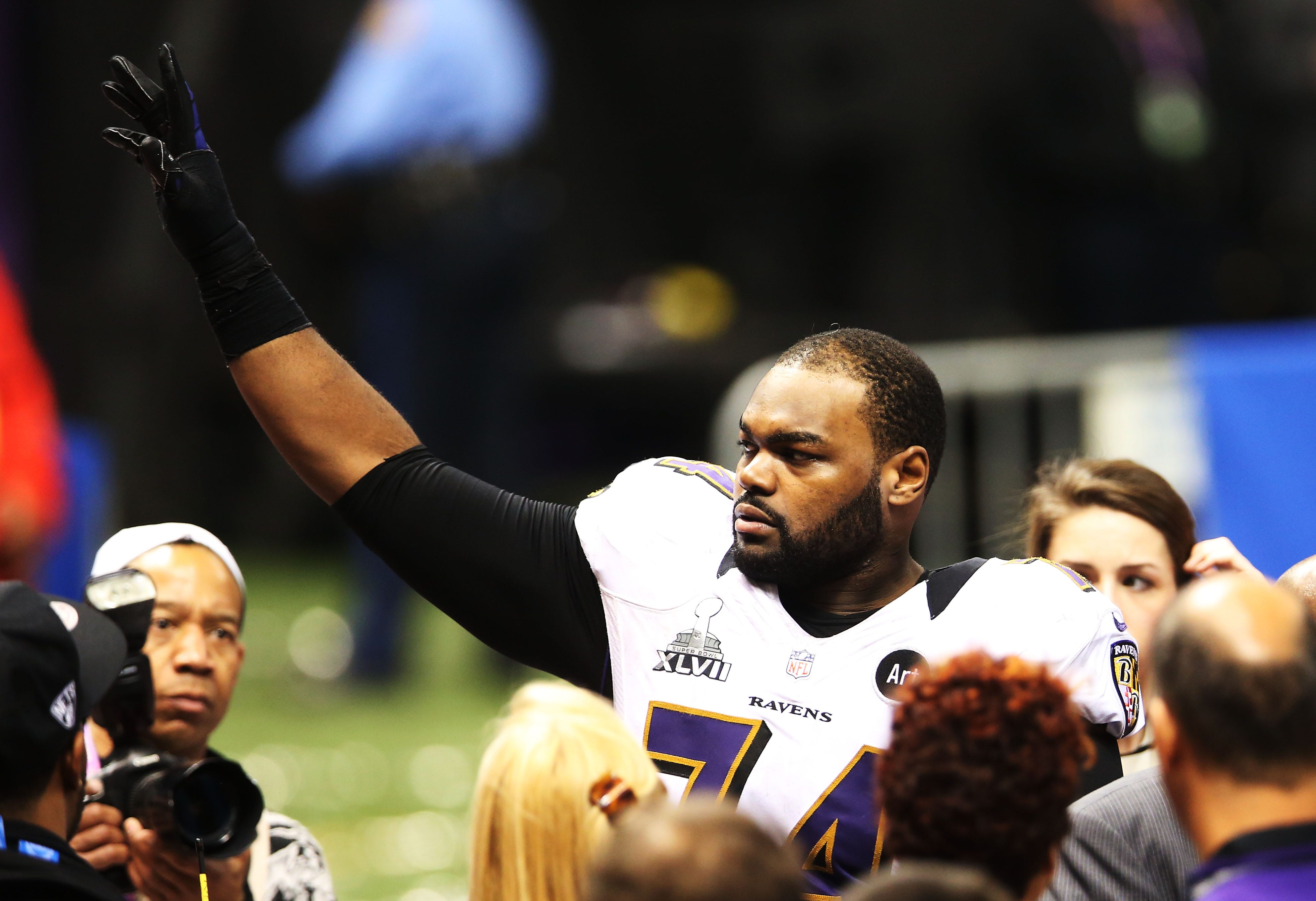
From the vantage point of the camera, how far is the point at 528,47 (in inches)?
322

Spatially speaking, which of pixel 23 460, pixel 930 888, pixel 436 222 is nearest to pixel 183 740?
pixel 930 888

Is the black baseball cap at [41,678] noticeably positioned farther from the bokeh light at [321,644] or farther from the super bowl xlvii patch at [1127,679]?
the bokeh light at [321,644]

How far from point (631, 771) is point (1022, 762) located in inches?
21.1

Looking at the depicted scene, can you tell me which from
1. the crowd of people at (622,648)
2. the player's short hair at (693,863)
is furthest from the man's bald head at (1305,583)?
the player's short hair at (693,863)

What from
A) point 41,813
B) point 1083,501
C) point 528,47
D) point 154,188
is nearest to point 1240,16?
point 528,47

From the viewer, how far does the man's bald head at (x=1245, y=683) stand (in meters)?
1.88

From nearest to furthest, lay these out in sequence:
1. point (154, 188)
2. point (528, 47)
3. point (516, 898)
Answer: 1. point (516, 898)
2. point (154, 188)
3. point (528, 47)

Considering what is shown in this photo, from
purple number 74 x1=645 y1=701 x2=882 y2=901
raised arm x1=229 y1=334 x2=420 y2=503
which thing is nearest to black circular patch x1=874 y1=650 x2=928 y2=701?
purple number 74 x1=645 y1=701 x2=882 y2=901

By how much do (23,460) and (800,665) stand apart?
3.78 meters

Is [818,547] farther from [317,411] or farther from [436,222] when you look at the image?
[436,222]

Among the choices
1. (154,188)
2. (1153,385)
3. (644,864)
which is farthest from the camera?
(1153,385)

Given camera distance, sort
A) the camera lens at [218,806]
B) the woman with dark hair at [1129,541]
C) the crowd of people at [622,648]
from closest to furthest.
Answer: the crowd of people at [622,648] < the camera lens at [218,806] < the woman with dark hair at [1129,541]

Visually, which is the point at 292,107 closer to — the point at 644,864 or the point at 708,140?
the point at 708,140

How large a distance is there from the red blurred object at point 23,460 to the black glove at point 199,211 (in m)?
2.80
